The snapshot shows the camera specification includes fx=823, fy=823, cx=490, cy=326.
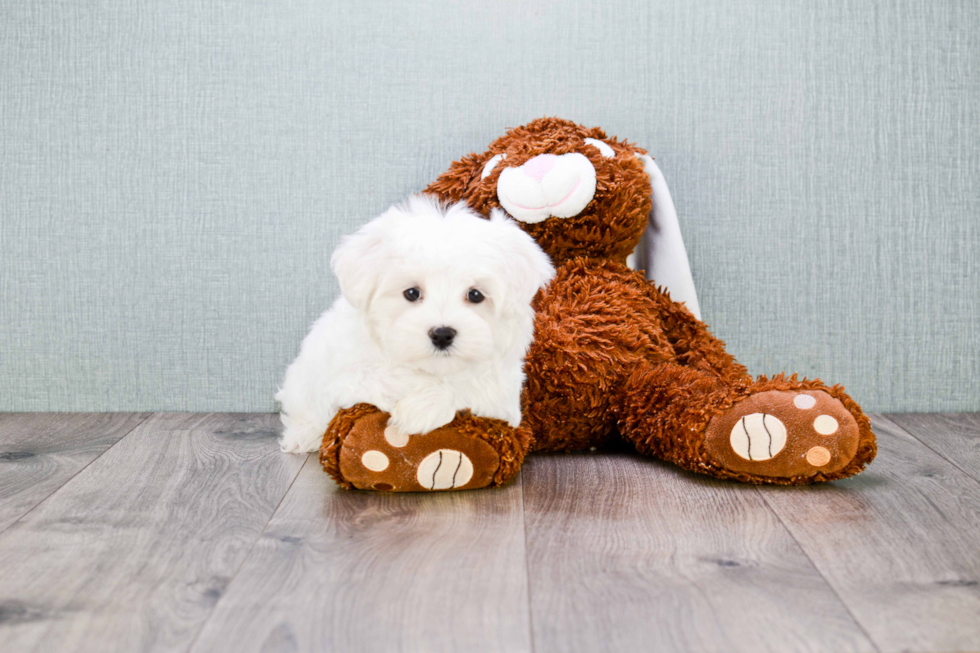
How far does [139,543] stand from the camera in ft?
3.68

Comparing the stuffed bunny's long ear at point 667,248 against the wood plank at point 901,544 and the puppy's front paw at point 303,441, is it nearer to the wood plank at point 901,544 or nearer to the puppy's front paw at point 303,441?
the wood plank at point 901,544

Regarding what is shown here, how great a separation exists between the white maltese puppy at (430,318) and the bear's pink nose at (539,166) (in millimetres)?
258

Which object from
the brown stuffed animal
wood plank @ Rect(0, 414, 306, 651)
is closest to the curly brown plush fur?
the brown stuffed animal

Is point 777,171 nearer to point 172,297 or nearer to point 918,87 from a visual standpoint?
point 918,87

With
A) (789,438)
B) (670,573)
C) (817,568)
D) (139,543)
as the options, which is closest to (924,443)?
(789,438)

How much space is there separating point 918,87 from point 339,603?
1730mm

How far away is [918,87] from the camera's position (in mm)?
1892

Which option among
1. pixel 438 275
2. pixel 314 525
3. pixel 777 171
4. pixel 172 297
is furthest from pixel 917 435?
pixel 172 297

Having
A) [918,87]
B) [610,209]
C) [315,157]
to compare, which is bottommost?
[610,209]

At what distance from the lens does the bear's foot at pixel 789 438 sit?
4.39 feet

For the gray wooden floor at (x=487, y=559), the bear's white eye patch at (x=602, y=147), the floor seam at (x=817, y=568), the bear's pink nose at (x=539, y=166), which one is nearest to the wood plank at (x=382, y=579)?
the gray wooden floor at (x=487, y=559)

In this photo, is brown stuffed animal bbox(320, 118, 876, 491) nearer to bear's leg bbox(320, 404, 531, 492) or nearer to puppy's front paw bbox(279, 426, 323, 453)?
bear's leg bbox(320, 404, 531, 492)

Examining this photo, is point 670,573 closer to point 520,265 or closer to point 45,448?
point 520,265

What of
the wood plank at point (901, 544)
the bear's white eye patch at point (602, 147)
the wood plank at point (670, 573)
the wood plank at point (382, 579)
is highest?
the bear's white eye patch at point (602, 147)
